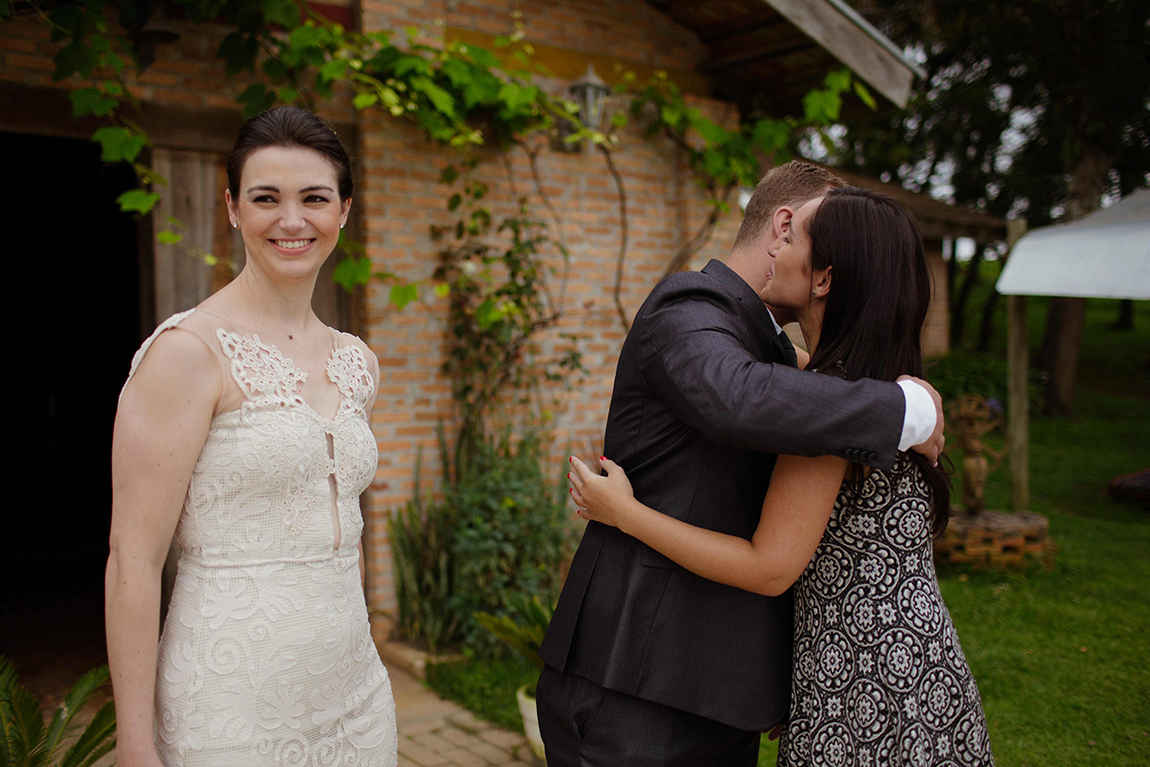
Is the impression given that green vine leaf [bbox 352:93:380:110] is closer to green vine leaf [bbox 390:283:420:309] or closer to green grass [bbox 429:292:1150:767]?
green vine leaf [bbox 390:283:420:309]

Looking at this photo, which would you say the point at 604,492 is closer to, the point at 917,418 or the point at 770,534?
the point at 770,534

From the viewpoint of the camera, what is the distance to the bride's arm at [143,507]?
5.14 feet

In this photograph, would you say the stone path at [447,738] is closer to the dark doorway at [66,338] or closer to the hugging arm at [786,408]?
the hugging arm at [786,408]

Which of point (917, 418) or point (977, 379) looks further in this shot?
point (977, 379)

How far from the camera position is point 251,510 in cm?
171

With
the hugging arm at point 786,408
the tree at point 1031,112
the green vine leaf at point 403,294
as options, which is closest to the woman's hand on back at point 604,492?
Result: the hugging arm at point 786,408

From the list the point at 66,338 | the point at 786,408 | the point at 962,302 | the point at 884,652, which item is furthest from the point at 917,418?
the point at 962,302

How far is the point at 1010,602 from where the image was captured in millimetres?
6023

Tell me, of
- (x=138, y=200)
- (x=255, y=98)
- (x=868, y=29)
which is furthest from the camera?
(x=868, y=29)

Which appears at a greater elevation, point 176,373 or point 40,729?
point 176,373

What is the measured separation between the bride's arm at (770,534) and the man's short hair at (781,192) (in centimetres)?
60

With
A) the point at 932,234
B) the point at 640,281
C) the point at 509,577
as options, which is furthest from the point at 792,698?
the point at 932,234

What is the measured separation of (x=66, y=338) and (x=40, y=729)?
798 centimetres

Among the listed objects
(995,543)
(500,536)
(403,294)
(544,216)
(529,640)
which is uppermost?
(544,216)
